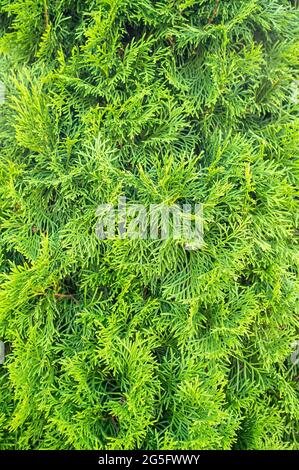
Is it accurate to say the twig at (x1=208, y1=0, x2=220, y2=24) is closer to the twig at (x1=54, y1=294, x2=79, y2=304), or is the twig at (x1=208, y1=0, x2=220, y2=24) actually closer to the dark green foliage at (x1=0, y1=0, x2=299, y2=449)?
the dark green foliage at (x1=0, y1=0, x2=299, y2=449)

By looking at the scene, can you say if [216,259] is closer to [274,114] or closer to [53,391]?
[274,114]

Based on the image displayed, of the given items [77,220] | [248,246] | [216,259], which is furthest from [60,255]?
[248,246]

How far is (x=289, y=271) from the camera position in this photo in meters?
1.76

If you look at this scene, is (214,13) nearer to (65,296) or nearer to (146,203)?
(146,203)

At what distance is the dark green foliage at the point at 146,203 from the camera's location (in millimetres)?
1488

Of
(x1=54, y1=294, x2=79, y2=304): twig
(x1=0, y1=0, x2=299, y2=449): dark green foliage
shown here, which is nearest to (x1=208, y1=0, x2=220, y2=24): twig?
(x1=0, y1=0, x2=299, y2=449): dark green foliage

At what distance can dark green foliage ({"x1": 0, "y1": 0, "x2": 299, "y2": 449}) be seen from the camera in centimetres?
149

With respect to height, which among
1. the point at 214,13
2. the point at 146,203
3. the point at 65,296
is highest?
the point at 214,13

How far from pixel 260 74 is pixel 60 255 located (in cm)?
110

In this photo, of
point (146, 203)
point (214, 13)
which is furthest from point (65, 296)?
point (214, 13)

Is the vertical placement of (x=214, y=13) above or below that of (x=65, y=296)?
above

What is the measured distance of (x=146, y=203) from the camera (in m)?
1.51

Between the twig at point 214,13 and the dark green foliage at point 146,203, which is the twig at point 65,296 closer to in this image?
the dark green foliage at point 146,203

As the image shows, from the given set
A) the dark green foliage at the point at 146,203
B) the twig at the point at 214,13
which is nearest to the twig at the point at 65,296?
the dark green foliage at the point at 146,203
